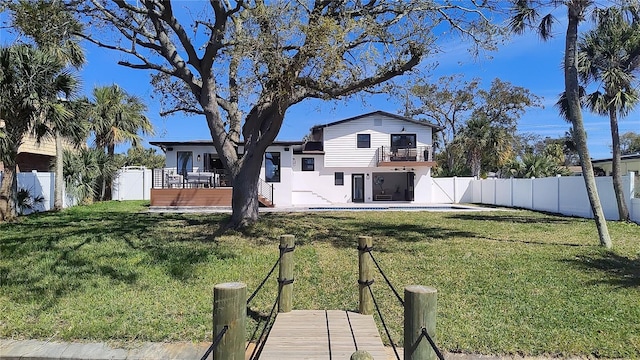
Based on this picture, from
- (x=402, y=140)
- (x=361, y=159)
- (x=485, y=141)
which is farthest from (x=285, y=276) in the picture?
(x=485, y=141)

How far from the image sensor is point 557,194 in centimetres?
1838

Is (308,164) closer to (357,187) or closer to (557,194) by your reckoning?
(357,187)

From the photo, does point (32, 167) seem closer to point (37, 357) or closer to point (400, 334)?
point (37, 357)

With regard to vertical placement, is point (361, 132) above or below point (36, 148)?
above

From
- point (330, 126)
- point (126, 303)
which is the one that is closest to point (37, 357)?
point (126, 303)

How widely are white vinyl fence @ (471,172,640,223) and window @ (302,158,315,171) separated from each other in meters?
11.2

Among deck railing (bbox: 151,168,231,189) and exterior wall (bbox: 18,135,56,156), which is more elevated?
exterior wall (bbox: 18,135,56,156)

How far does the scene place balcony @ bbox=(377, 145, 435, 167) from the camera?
2762 cm

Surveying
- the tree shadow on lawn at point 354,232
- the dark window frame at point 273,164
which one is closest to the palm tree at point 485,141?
the dark window frame at point 273,164

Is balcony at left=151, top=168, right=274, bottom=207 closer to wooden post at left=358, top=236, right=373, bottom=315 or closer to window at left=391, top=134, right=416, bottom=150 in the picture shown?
window at left=391, top=134, right=416, bottom=150

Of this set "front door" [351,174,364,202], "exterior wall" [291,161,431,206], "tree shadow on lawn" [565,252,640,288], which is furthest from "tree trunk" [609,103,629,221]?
"front door" [351,174,364,202]

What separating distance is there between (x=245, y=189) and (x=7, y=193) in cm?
779

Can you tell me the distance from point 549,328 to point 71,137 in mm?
15009

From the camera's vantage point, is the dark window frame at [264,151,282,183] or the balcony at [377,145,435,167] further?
the balcony at [377,145,435,167]
